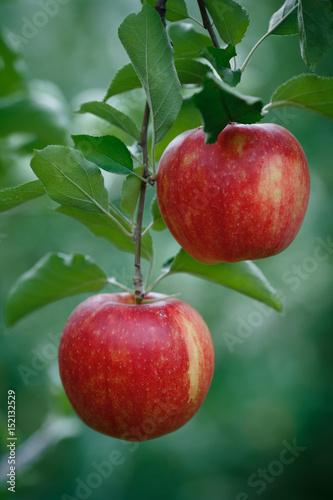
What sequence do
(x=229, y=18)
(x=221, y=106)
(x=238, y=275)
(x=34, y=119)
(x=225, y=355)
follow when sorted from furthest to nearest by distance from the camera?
(x=225, y=355), (x=34, y=119), (x=238, y=275), (x=229, y=18), (x=221, y=106)

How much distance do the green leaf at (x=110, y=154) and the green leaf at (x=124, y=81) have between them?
121 millimetres

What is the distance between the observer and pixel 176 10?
57 cm

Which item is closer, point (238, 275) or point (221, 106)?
point (221, 106)

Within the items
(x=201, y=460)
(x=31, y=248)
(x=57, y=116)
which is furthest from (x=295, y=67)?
(x=201, y=460)

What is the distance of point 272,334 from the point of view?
2158mm

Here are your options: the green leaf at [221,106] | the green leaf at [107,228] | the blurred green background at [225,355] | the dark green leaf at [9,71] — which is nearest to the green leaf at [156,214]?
the green leaf at [107,228]

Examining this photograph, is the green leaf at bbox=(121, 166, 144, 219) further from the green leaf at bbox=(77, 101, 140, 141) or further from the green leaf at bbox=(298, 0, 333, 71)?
the green leaf at bbox=(298, 0, 333, 71)

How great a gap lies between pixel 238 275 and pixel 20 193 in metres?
0.29

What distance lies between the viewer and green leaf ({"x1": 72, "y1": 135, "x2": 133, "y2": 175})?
506 millimetres

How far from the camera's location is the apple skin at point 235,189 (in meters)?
0.48

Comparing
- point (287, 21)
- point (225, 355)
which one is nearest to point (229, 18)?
point (287, 21)

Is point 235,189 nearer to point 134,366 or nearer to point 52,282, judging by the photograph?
point 134,366

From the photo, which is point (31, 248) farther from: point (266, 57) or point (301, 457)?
point (301, 457)

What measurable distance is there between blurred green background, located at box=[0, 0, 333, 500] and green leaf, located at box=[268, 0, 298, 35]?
1315 millimetres
